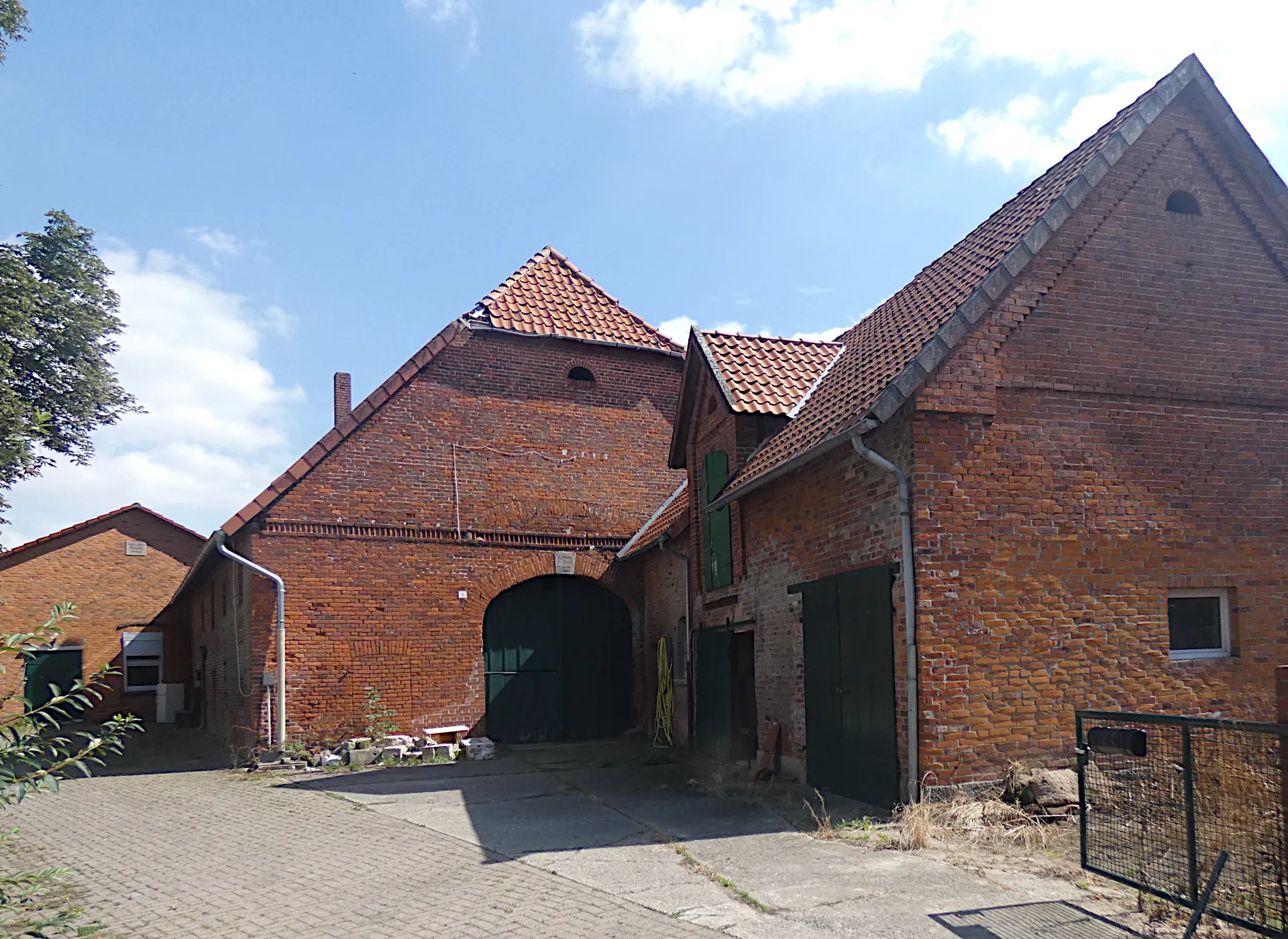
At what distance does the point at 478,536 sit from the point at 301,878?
9.39m

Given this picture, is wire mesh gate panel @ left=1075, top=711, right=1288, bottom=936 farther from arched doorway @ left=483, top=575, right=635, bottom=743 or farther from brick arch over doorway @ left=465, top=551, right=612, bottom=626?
arched doorway @ left=483, top=575, right=635, bottom=743

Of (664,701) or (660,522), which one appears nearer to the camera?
(664,701)

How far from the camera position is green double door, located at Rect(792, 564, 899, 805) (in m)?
9.21

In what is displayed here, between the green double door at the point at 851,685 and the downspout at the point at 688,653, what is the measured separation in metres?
4.19

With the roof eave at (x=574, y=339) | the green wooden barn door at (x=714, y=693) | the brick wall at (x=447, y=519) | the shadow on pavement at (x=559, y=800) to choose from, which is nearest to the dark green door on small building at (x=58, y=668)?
the brick wall at (x=447, y=519)

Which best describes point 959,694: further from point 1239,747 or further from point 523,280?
point 523,280

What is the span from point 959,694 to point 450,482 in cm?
1034

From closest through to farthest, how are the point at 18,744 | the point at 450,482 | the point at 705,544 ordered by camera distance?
the point at 18,744 → the point at 705,544 → the point at 450,482

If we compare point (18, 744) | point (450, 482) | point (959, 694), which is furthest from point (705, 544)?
point (18, 744)

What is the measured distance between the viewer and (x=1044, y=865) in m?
7.06

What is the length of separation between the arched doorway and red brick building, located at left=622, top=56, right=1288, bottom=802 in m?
6.96

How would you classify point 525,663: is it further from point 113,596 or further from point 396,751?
point 113,596

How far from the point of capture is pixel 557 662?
17.6 meters

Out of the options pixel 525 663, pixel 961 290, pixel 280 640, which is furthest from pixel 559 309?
pixel 961 290
